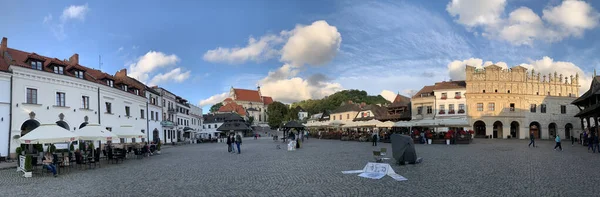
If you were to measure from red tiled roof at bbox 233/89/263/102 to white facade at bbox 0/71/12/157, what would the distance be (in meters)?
126

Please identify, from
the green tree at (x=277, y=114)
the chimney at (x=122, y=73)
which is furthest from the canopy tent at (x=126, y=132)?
the green tree at (x=277, y=114)

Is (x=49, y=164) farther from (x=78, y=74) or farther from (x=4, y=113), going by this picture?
(x=78, y=74)

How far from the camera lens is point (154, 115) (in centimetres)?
4622

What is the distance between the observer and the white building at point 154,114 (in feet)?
145

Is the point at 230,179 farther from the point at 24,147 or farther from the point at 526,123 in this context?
the point at 526,123

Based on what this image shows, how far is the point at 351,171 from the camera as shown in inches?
554

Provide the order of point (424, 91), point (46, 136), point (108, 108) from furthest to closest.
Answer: point (424, 91)
point (108, 108)
point (46, 136)

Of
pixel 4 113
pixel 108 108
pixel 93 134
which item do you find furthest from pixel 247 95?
pixel 93 134

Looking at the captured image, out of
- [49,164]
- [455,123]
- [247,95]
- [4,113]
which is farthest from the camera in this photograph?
[247,95]

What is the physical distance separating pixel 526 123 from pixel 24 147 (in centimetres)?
5983

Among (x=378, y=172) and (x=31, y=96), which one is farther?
(x=31, y=96)

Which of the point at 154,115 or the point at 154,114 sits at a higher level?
the point at 154,114

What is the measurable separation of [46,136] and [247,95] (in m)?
136

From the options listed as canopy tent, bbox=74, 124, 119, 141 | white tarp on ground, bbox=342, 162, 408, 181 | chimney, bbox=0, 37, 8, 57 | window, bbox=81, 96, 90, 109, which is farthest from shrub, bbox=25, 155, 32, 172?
window, bbox=81, 96, 90, 109
